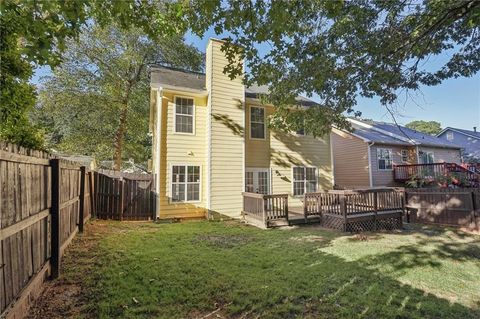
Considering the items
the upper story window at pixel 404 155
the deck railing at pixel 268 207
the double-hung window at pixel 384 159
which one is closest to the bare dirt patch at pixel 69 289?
the deck railing at pixel 268 207

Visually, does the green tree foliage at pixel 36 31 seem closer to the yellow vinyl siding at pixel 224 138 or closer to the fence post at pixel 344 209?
the yellow vinyl siding at pixel 224 138

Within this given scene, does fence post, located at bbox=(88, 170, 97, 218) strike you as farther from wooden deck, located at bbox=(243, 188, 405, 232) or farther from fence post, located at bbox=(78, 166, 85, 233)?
wooden deck, located at bbox=(243, 188, 405, 232)

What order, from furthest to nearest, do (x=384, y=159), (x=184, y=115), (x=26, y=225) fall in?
(x=384, y=159) < (x=184, y=115) < (x=26, y=225)

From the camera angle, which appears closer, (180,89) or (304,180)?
(180,89)

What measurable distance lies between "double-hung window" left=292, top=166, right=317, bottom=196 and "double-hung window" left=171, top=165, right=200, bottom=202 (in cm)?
501

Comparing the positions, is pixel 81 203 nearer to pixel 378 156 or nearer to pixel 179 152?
pixel 179 152

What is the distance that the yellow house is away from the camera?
1088 cm

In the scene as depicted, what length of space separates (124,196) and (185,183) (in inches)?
99.1

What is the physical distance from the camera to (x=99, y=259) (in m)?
5.16

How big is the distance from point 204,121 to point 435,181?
47.8 ft

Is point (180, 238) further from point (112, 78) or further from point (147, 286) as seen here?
point (112, 78)

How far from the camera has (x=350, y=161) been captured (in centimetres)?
1981

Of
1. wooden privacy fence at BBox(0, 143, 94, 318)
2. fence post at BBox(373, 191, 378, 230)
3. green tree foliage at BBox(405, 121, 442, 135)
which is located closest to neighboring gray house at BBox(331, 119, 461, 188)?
fence post at BBox(373, 191, 378, 230)

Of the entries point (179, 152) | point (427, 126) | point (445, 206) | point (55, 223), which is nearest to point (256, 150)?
point (179, 152)
